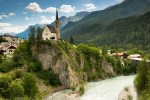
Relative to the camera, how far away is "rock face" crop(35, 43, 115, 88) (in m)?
102

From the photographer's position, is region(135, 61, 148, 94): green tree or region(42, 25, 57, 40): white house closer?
region(135, 61, 148, 94): green tree

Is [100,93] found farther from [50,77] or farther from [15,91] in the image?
[15,91]

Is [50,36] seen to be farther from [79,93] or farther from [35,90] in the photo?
[35,90]

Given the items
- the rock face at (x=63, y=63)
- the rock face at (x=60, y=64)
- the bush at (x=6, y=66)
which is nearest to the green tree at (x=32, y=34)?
the rock face at (x=63, y=63)

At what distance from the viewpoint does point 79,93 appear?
90812mm

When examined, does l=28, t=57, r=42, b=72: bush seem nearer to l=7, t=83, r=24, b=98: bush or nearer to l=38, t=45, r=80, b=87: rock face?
l=38, t=45, r=80, b=87: rock face

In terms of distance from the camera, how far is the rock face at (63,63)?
336 ft

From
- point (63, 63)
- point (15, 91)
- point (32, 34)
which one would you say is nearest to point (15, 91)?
point (15, 91)

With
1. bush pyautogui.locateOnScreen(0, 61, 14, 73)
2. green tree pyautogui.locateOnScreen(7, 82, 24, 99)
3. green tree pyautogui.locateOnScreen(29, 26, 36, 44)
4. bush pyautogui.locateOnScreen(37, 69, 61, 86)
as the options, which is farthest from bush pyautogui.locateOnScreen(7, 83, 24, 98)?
green tree pyautogui.locateOnScreen(29, 26, 36, 44)

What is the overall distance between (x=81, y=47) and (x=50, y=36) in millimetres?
17807

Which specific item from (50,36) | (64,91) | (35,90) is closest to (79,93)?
(64,91)

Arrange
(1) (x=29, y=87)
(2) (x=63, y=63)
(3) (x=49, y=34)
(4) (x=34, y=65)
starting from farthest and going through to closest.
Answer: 1. (3) (x=49, y=34)
2. (2) (x=63, y=63)
3. (4) (x=34, y=65)
4. (1) (x=29, y=87)

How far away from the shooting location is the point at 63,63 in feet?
341

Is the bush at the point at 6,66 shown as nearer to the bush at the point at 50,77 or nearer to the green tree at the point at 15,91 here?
the bush at the point at 50,77
